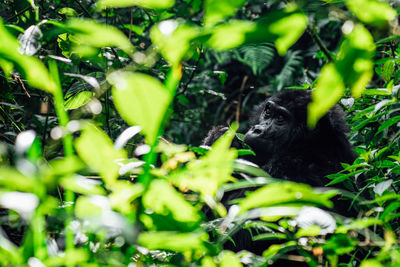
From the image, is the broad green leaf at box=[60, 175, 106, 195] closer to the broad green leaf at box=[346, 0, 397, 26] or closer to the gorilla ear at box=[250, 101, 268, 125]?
the broad green leaf at box=[346, 0, 397, 26]

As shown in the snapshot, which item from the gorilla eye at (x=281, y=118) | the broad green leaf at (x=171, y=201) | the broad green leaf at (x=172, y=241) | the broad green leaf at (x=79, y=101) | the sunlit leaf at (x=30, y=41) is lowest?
the gorilla eye at (x=281, y=118)

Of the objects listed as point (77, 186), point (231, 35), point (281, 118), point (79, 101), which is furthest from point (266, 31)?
point (281, 118)

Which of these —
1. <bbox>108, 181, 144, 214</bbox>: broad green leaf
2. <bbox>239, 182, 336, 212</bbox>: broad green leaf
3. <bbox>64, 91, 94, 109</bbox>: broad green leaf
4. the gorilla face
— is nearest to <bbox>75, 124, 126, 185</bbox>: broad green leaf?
<bbox>108, 181, 144, 214</bbox>: broad green leaf

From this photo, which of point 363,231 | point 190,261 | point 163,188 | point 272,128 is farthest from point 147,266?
point 272,128

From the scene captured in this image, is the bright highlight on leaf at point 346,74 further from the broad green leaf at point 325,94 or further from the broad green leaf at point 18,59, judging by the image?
the broad green leaf at point 18,59

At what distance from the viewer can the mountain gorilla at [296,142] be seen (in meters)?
1.69

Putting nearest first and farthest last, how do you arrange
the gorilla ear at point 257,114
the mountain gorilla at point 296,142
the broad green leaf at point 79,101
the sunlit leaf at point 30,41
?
the sunlit leaf at point 30,41
the broad green leaf at point 79,101
the mountain gorilla at point 296,142
the gorilla ear at point 257,114

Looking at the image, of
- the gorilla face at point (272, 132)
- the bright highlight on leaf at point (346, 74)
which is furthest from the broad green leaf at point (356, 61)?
the gorilla face at point (272, 132)

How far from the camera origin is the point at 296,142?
1.86 m

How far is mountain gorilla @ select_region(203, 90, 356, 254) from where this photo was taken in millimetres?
1692

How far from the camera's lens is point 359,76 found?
1.23 ft

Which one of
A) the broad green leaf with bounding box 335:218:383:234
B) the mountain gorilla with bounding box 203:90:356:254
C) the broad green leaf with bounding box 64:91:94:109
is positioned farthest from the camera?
the mountain gorilla with bounding box 203:90:356:254

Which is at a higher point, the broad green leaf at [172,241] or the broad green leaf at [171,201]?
the broad green leaf at [171,201]

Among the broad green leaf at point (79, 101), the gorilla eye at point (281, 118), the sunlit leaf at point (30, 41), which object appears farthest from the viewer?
the gorilla eye at point (281, 118)
